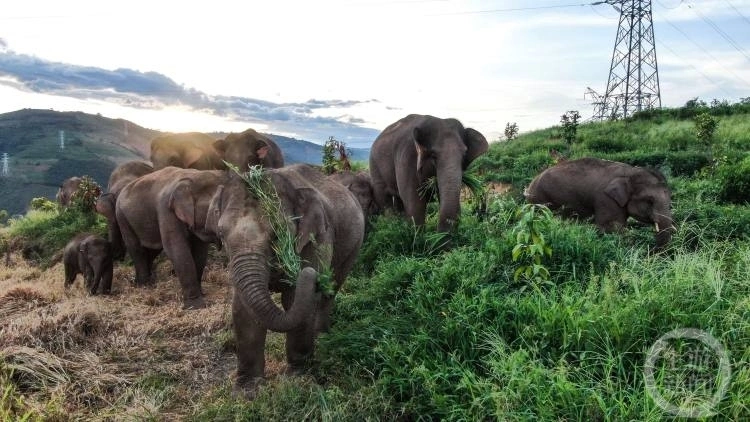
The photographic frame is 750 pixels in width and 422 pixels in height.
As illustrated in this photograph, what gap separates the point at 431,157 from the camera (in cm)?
848

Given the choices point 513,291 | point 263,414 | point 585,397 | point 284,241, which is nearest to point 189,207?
point 284,241

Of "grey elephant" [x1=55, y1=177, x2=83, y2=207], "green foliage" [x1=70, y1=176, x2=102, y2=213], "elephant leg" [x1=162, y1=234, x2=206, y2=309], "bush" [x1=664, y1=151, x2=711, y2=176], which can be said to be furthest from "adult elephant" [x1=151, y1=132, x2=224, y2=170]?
"bush" [x1=664, y1=151, x2=711, y2=176]

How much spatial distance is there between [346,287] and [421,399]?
11.0 ft

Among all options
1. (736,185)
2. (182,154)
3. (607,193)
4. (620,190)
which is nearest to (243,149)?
(182,154)

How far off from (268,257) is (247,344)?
82 centimetres

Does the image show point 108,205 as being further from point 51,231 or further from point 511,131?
point 511,131

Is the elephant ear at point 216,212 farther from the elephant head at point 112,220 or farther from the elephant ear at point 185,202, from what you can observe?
the elephant head at point 112,220

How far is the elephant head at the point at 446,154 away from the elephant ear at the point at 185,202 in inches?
127

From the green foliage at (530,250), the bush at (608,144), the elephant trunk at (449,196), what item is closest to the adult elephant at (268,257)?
the green foliage at (530,250)

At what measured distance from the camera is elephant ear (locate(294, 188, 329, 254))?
4.62 m

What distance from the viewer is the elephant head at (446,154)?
8.02m

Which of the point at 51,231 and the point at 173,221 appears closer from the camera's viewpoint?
the point at 173,221

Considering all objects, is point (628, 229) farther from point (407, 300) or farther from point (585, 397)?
point (585, 397)

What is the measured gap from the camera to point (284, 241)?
445 centimetres
